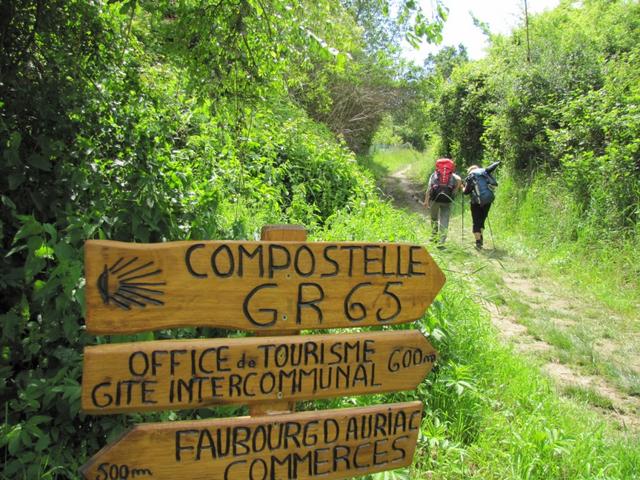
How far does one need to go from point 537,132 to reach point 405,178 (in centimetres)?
1136

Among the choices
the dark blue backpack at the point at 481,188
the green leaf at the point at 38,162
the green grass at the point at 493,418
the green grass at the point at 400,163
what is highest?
the green grass at the point at 400,163

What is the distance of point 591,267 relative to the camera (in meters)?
6.86

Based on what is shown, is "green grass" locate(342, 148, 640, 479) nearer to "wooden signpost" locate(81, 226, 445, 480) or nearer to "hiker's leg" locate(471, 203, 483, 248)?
"wooden signpost" locate(81, 226, 445, 480)

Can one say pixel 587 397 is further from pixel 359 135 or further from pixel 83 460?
pixel 359 135

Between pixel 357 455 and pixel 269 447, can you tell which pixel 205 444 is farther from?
pixel 357 455

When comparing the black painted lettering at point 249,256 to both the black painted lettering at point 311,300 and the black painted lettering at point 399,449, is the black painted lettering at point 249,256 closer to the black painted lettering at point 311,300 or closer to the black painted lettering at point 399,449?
the black painted lettering at point 311,300

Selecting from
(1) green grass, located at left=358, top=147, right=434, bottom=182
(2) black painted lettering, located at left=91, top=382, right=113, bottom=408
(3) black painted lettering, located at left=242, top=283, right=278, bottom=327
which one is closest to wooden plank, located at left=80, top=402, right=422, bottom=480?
(2) black painted lettering, located at left=91, top=382, right=113, bottom=408

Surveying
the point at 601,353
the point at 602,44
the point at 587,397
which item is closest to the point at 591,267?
the point at 601,353

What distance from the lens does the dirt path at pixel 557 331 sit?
3951 millimetres

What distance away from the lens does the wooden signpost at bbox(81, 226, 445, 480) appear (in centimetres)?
149

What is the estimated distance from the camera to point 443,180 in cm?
789

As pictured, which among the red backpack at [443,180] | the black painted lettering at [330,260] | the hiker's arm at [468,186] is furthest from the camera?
the hiker's arm at [468,186]

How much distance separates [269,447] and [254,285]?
0.51m

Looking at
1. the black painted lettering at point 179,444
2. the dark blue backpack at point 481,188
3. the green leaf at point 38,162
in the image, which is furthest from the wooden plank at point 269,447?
the dark blue backpack at point 481,188
